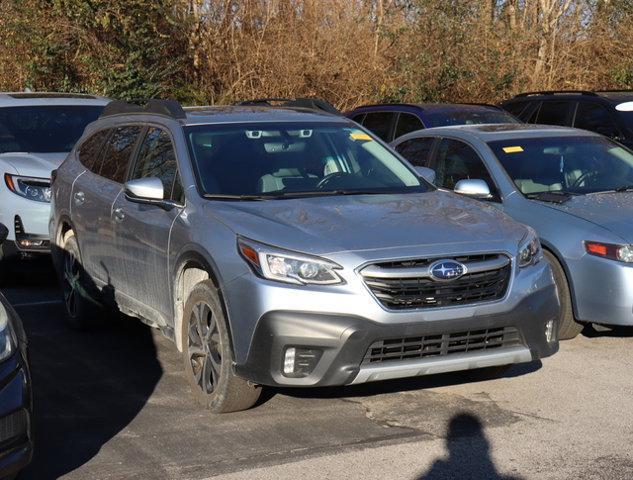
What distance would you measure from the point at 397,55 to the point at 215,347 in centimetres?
A: 1643

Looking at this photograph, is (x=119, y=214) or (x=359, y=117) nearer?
(x=119, y=214)

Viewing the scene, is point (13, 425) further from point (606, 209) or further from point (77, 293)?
point (606, 209)

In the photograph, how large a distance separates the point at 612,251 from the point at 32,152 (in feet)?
20.3

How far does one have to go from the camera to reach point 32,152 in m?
11.2

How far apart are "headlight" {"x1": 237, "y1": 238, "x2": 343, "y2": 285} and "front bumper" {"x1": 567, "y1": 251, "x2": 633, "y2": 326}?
2521 millimetres

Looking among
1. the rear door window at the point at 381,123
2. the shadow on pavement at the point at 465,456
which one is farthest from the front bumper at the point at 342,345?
the rear door window at the point at 381,123

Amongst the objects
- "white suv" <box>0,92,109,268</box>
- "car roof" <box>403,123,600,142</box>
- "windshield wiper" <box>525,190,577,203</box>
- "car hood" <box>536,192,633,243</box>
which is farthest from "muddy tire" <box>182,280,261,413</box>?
"white suv" <box>0,92,109,268</box>

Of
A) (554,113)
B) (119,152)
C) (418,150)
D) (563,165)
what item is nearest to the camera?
(119,152)

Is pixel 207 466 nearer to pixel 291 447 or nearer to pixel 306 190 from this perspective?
pixel 291 447

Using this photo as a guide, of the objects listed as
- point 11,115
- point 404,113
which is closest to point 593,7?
point 404,113

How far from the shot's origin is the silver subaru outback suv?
18.9 feet

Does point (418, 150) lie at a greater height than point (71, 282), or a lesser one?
greater

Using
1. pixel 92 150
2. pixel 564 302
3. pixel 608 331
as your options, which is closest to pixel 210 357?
pixel 564 302

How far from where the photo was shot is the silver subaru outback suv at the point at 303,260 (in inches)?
227
